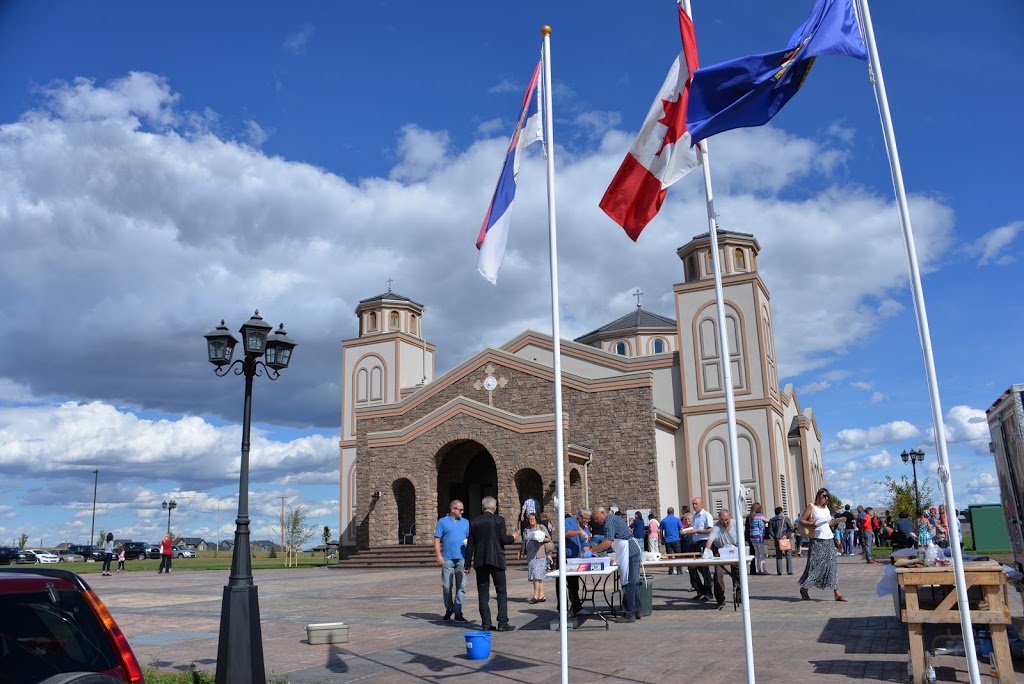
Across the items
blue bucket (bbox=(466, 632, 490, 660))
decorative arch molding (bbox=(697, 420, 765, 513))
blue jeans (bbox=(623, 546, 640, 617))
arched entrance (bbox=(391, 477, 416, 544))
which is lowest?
blue bucket (bbox=(466, 632, 490, 660))

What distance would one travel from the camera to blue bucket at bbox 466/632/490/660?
29.3 ft

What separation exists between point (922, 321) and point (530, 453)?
24471mm

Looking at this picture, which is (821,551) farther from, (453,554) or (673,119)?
(673,119)

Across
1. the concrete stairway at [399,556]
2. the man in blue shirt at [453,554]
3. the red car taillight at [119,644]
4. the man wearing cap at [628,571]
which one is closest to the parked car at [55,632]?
the red car taillight at [119,644]

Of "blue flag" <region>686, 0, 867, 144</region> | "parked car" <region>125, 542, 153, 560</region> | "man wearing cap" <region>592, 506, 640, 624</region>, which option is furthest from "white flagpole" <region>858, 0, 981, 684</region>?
"parked car" <region>125, 542, 153, 560</region>

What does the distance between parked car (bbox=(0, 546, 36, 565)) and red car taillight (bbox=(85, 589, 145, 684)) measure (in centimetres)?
6376

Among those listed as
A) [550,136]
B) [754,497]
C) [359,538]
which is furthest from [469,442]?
[550,136]

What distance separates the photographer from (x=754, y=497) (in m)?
32.5

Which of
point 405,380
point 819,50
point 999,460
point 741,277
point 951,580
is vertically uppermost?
point 741,277

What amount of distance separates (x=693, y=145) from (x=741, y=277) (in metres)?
28.5

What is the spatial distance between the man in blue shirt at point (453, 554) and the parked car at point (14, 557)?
57502mm

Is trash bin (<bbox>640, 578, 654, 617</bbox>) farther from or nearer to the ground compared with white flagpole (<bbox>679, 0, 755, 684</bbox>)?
nearer to the ground

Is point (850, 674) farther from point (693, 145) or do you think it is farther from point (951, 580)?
point (693, 145)

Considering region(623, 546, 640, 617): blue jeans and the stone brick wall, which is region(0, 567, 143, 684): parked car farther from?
the stone brick wall
